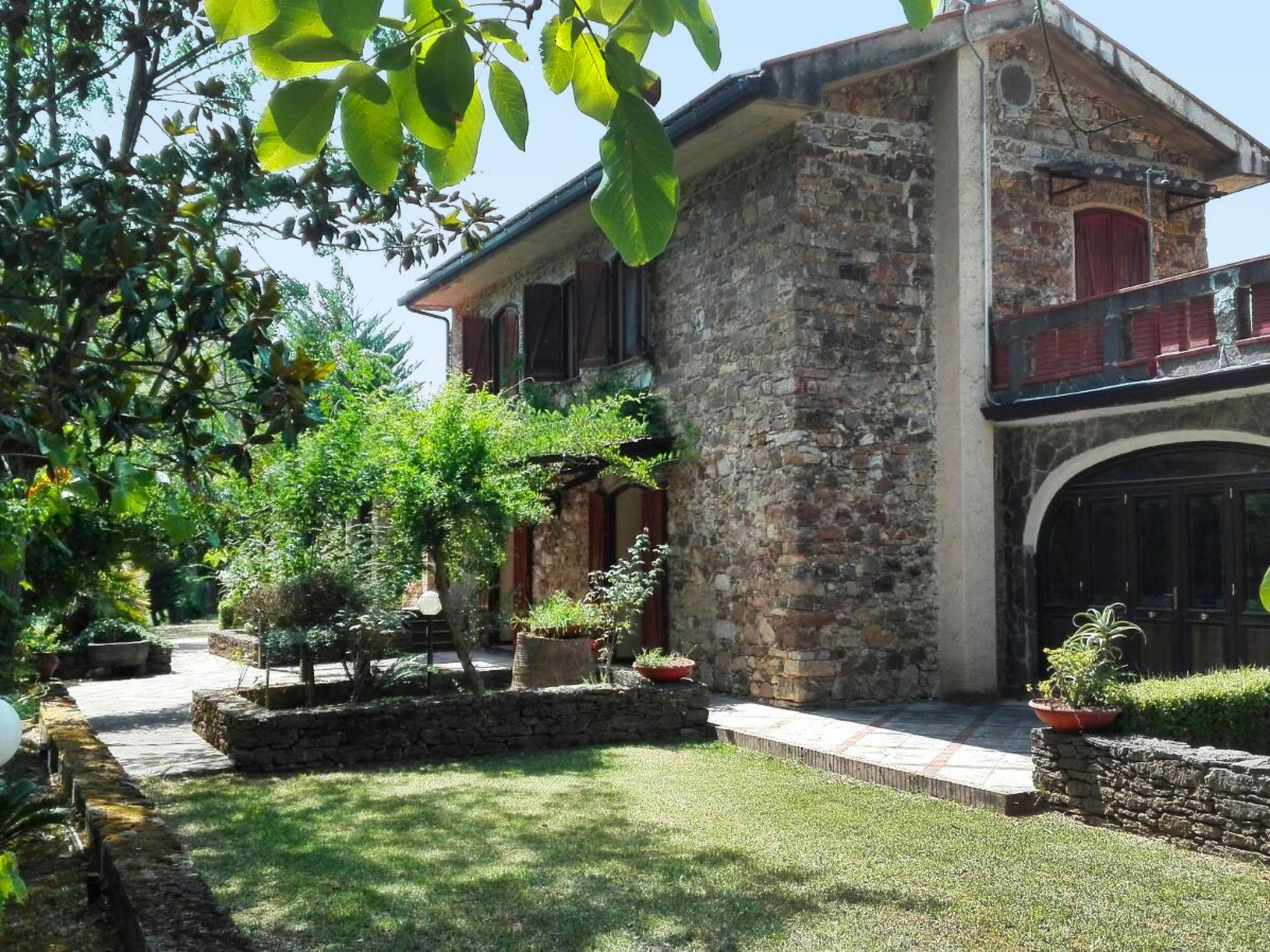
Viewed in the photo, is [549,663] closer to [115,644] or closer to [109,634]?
[115,644]

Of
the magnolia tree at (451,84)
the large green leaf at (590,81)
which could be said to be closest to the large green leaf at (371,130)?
the magnolia tree at (451,84)

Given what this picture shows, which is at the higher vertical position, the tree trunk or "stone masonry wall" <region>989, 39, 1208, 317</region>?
"stone masonry wall" <region>989, 39, 1208, 317</region>

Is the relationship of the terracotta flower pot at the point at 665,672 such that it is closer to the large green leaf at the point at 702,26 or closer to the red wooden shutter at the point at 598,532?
the red wooden shutter at the point at 598,532

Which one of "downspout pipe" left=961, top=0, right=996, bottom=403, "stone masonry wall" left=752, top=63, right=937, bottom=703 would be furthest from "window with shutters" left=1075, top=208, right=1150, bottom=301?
"stone masonry wall" left=752, top=63, right=937, bottom=703

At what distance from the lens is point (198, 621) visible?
1136 inches

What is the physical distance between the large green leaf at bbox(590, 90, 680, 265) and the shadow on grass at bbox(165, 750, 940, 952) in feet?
12.9

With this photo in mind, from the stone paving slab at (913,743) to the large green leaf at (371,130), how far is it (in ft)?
20.9

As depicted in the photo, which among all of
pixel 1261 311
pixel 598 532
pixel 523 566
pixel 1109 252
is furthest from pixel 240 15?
pixel 523 566

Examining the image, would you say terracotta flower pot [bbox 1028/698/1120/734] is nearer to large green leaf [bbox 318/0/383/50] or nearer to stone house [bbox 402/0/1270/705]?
stone house [bbox 402/0/1270/705]

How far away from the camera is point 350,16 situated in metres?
1.17

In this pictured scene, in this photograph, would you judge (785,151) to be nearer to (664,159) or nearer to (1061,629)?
(1061,629)

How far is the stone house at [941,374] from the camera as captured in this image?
9914 mm

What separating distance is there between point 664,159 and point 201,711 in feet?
32.0

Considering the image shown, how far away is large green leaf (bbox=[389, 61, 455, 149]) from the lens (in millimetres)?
1315
